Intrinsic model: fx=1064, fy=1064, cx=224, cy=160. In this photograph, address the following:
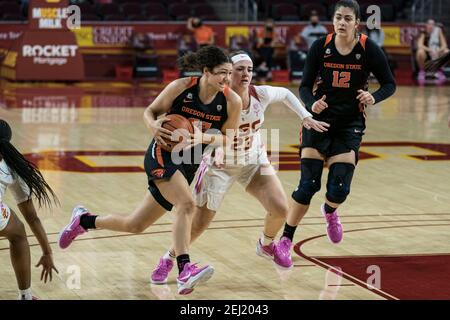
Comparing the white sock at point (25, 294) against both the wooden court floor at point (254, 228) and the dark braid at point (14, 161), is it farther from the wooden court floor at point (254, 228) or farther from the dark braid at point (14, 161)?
the dark braid at point (14, 161)

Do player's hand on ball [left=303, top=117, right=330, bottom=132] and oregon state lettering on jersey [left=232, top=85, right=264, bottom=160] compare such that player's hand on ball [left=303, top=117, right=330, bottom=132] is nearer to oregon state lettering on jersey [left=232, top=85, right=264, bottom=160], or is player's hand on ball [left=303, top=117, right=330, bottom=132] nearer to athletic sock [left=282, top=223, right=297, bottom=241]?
oregon state lettering on jersey [left=232, top=85, right=264, bottom=160]

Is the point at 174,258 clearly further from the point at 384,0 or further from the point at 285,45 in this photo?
the point at 384,0

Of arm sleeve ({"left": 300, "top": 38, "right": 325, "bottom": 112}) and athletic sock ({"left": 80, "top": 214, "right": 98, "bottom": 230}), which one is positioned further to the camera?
arm sleeve ({"left": 300, "top": 38, "right": 325, "bottom": 112})

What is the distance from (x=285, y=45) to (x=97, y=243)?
1889cm

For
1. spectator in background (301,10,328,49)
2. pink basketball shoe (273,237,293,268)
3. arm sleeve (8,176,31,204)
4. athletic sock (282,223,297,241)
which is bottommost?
spectator in background (301,10,328,49)

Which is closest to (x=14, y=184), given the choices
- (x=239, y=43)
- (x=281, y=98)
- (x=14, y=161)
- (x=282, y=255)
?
(x=14, y=161)

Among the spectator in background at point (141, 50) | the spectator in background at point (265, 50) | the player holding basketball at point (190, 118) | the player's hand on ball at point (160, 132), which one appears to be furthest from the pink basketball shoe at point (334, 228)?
the spectator in background at point (141, 50)

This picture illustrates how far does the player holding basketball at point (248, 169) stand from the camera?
766 centimetres

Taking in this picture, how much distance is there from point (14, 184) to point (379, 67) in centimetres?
306

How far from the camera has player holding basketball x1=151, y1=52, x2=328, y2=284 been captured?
7.66 m

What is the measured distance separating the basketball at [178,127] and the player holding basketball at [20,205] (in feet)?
3.14

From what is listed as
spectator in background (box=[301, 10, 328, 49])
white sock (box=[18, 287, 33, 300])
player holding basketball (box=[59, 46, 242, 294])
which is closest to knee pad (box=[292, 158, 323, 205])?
player holding basketball (box=[59, 46, 242, 294])

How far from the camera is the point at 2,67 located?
24.6 meters
